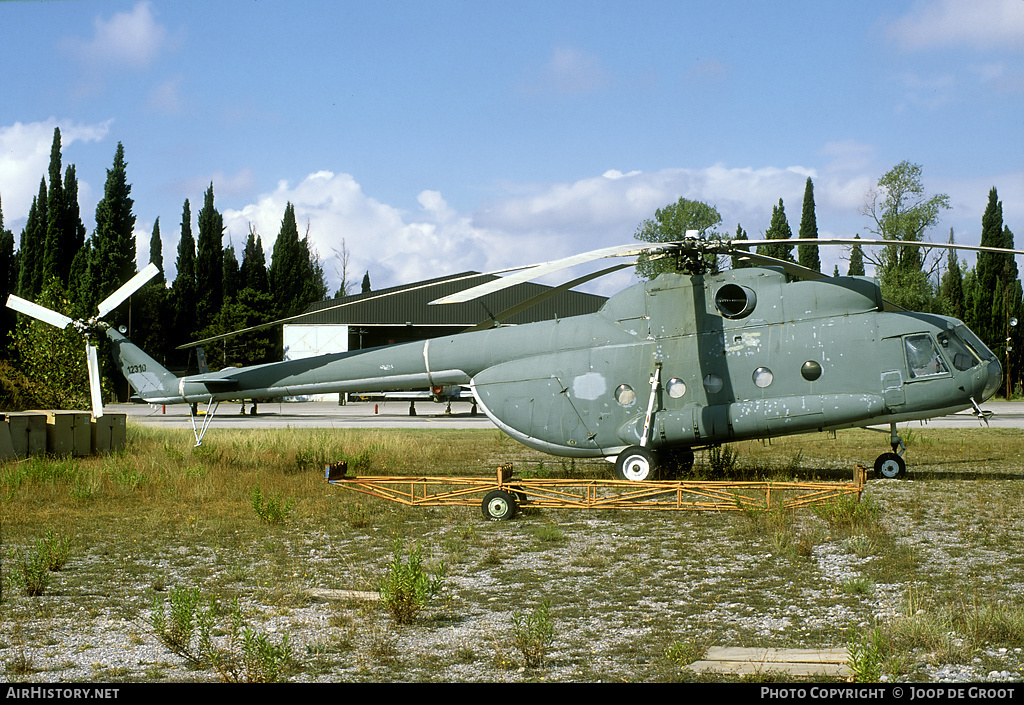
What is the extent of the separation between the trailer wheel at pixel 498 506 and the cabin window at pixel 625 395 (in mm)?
3211

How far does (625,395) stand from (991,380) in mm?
6123

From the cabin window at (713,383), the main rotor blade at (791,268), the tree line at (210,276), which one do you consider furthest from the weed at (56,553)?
the tree line at (210,276)

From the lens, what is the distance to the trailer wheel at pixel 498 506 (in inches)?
477

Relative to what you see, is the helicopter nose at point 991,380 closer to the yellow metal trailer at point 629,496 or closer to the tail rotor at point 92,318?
the yellow metal trailer at point 629,496

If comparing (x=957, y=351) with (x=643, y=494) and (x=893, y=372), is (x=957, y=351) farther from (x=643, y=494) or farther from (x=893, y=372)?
(x=643, y=494)

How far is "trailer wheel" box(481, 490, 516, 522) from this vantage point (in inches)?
477

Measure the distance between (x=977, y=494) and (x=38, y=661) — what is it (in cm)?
1384

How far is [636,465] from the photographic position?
1384 centimetres

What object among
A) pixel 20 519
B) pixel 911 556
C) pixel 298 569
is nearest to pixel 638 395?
pixel 911 556

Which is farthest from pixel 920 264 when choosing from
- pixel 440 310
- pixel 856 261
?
pixel 440 310

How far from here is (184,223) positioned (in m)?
74.6

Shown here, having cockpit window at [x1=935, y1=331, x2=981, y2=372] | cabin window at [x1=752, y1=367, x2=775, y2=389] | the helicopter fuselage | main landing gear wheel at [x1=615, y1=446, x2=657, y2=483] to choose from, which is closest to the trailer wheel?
main landing gear wheel at [x1=615, y1=446, x2=657, y2=483]

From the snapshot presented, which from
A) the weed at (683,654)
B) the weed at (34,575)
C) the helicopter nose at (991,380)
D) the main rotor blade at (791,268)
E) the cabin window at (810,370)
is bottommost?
the weed at (683,654)
